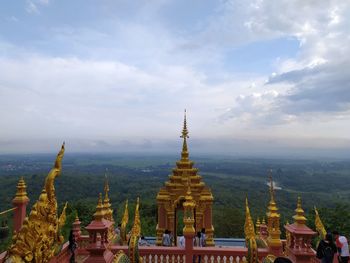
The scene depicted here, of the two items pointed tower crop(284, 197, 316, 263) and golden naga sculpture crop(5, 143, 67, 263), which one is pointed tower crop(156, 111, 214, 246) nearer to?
pointed tower crop(284, 197, 316, 263)

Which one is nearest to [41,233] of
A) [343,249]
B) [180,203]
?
[343,249]

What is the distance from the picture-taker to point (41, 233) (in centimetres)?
509

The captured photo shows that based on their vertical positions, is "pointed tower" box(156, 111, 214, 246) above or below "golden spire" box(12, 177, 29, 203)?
below

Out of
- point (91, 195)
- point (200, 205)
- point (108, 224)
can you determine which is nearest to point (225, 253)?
point (108, 224)

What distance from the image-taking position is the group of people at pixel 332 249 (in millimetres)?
8570

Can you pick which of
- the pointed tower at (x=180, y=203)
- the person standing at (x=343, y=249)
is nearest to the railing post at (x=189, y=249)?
the person standing at (x=343, y=249)

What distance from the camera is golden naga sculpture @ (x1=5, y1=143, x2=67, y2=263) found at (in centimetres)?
468

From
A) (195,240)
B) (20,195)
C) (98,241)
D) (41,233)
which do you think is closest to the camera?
(41,233)

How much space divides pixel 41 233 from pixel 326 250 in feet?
24.4

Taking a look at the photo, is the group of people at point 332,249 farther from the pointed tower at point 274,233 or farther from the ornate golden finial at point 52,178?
the ornate golden finial at point 52,178

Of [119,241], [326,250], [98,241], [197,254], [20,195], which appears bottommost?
[119,241]

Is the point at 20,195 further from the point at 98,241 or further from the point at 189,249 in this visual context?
the point at 189,249

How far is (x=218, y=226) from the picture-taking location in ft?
123

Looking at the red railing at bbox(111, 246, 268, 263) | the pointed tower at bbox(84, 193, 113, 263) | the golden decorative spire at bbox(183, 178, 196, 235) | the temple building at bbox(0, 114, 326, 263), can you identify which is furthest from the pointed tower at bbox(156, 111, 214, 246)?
the pointed tower at bbox(84, 193, 113, 263)
